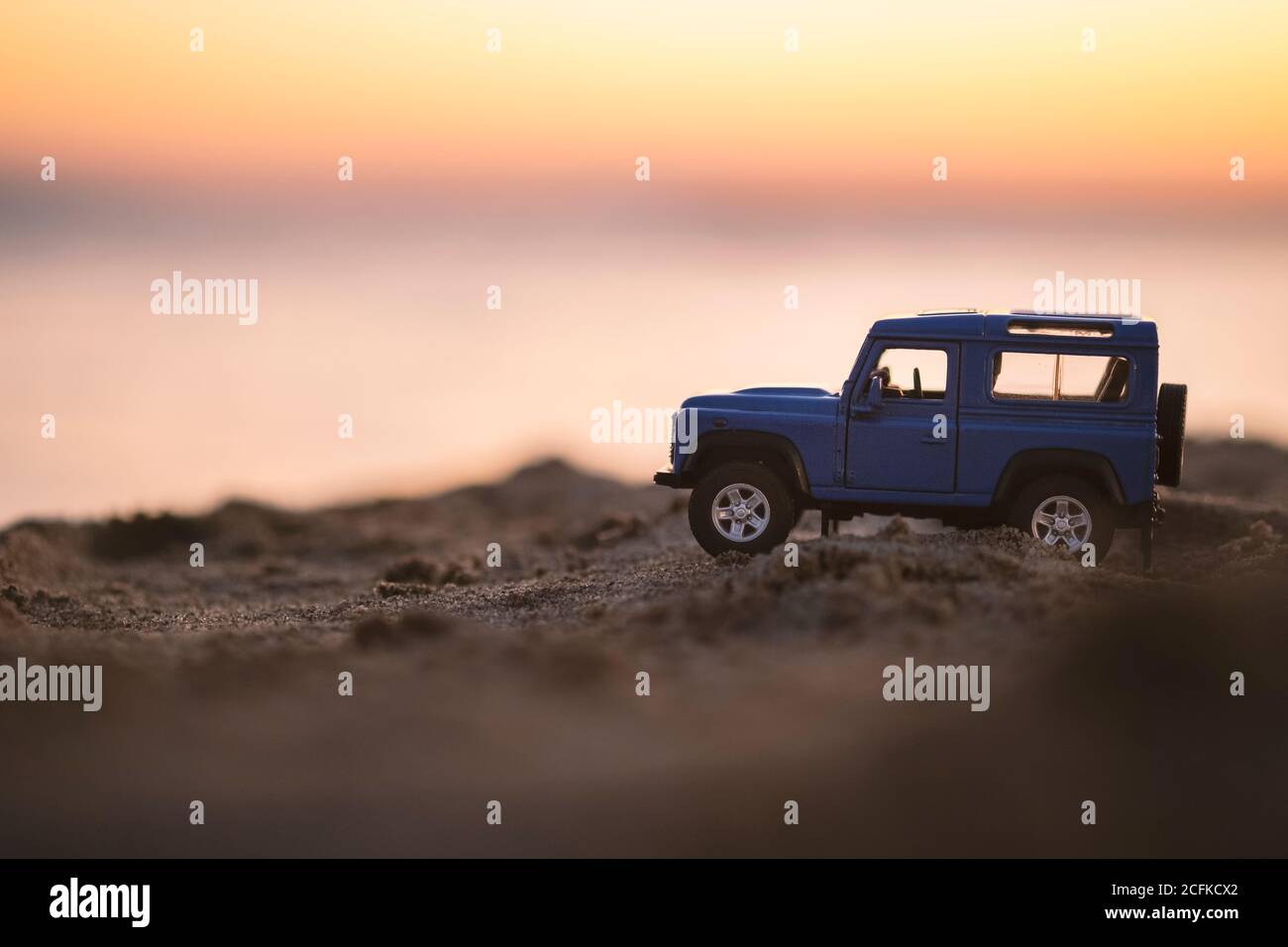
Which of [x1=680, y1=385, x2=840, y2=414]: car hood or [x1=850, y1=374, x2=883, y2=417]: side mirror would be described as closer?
[x1=850, y1=374, x2=883, y2=417]: side mirror

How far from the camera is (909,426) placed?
14141 mm

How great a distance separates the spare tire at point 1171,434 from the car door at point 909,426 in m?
2.32

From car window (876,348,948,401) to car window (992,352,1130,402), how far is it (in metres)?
0.53

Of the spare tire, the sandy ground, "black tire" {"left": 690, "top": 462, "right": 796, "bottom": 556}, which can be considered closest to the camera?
the sandy ground

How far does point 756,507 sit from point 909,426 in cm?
173

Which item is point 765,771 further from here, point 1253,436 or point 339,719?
point 1253,436

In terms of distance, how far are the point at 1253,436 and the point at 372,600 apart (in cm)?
2059

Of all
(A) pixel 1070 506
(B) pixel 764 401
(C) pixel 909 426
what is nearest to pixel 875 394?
(C) pixel 909 426

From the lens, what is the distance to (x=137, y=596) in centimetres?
1809

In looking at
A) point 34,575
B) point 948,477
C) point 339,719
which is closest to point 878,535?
point 948,477

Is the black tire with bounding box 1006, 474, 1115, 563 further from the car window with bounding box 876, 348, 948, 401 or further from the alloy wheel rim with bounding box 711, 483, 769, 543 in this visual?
the alloy wheel rim with bounding box 711, 483, 769, 543

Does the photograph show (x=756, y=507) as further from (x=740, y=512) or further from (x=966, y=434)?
(x=966, y=434)

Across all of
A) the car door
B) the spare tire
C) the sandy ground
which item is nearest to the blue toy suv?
the car door

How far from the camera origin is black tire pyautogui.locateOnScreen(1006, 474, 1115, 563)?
1413 cm
